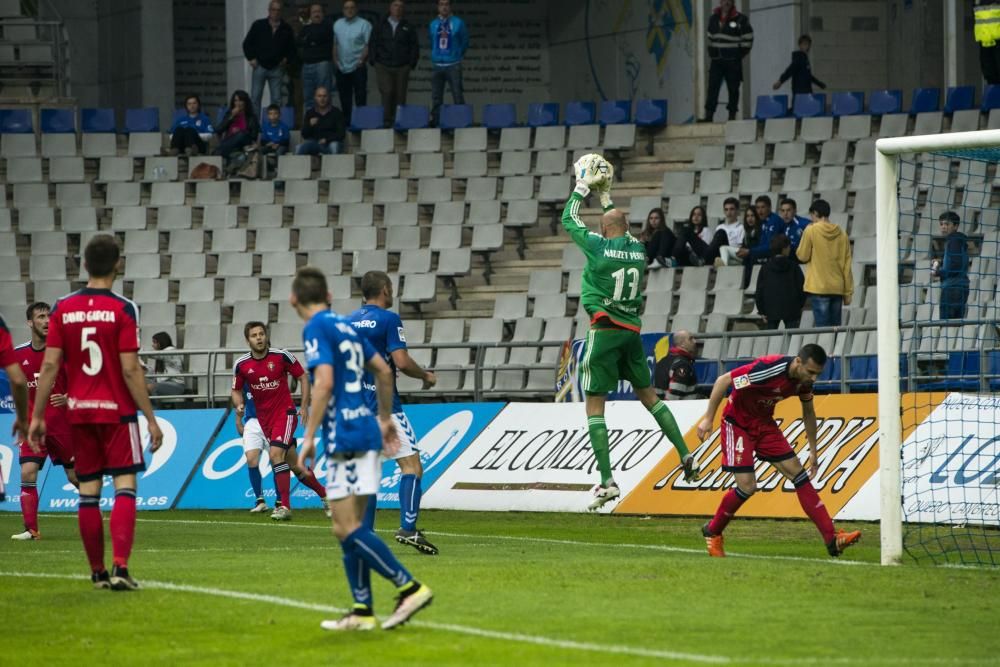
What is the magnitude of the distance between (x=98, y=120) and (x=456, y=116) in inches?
274

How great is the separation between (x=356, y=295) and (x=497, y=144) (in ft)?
15.1

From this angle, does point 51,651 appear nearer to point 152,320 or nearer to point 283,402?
point 283,402

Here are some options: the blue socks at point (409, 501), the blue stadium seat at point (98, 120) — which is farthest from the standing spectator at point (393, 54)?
the blue socks at point (409, 501)

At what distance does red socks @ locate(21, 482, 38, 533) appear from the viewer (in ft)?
51.4

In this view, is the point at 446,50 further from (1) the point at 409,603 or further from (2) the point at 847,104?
(1) the point at 409,603

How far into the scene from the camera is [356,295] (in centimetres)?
2748

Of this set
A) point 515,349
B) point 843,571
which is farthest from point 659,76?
point 843,571

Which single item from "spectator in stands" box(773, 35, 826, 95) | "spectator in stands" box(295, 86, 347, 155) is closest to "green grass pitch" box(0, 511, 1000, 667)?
"spectator in stands" box(773, 35, 826, 95)

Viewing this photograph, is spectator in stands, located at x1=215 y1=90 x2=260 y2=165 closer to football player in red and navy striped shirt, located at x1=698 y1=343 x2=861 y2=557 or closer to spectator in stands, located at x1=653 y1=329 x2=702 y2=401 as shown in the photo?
spectator in stands, located at x1=653 y1=329 x2=702 y2=401

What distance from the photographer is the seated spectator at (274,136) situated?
30453mm

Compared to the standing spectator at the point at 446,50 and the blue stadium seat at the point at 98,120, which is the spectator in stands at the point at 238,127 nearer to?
the blue stadium seat at the point at 98,120

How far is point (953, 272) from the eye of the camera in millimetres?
18344

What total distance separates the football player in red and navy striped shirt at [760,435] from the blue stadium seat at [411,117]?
59.6 feet

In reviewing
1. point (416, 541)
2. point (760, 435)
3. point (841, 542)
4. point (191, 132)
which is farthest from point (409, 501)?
point (191, 132)
